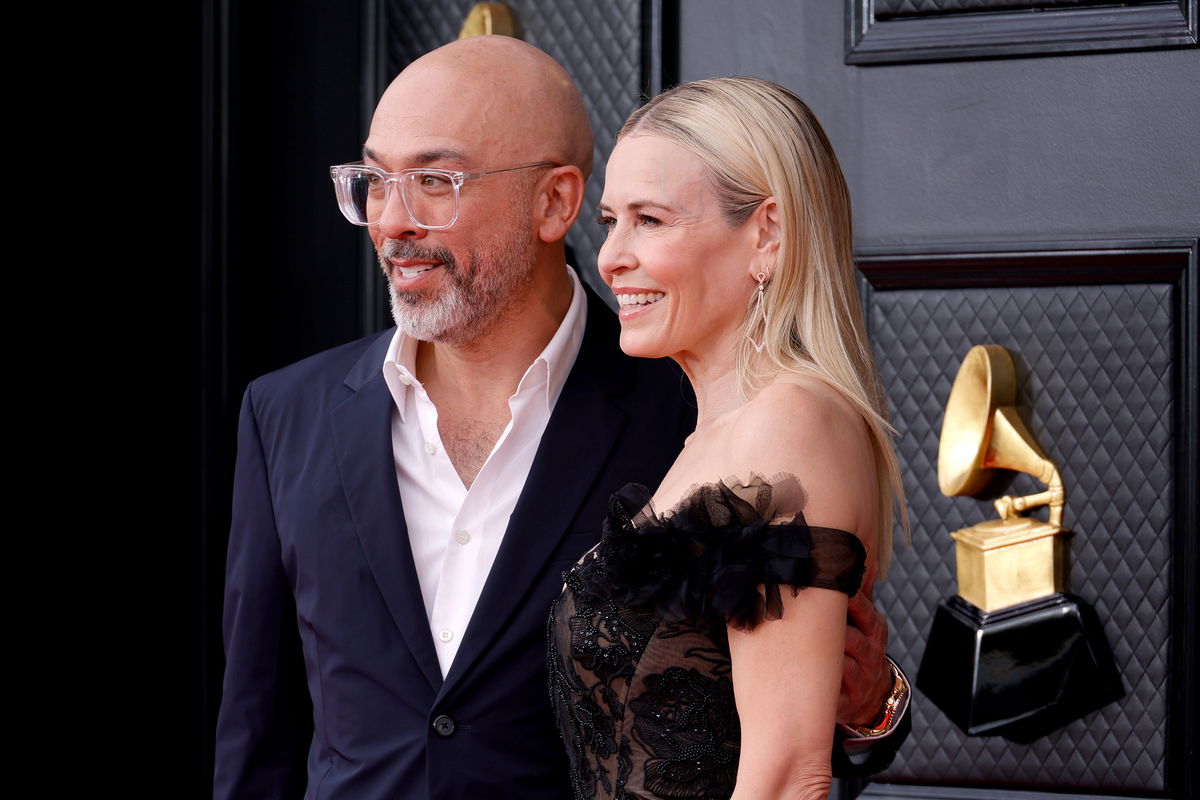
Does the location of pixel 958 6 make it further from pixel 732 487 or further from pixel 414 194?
pixel 732 487

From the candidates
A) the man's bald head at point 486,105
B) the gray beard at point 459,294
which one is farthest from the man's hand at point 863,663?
the man's bald head at point 486,105

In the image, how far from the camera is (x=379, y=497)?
159 centimetres

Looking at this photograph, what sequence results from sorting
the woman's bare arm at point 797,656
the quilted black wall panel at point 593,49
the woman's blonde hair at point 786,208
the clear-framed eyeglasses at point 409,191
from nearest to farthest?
the woman's bare arm at point 797,656, the woman's blonde hair at point 786,208, the clear-framed eyeglasses at point 409,191, the quilted black wall panel at point 593,49

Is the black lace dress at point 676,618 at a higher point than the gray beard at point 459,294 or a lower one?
lower

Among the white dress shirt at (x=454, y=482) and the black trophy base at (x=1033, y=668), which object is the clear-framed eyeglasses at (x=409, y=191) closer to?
the white dress shirt at (x=454, y=482)

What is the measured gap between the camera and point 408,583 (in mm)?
1550

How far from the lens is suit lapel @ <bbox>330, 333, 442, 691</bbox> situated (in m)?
1.54

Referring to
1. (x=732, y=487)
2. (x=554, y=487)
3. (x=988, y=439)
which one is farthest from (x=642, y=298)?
(x=988, y=439)

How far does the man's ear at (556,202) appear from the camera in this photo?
168 cm

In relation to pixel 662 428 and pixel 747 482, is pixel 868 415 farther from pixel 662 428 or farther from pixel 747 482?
pixel 662 428

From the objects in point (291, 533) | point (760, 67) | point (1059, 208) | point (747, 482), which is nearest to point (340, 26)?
point (760, 67)

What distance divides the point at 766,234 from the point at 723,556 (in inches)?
12.5

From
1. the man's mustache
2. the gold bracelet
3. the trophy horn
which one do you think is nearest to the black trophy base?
the trophy horn

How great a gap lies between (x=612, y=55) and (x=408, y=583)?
0.88 metres
